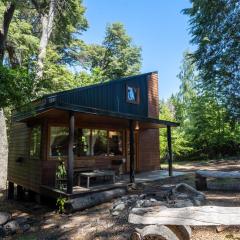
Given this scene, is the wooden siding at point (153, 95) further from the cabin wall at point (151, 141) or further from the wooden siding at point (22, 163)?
the wooden siding at point (22, 163)

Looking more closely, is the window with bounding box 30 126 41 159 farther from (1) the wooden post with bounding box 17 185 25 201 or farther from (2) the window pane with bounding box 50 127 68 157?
(1) the wooden post with bounding box 17 185 25 201

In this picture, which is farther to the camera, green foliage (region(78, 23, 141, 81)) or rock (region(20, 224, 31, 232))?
green foliage (region(78, 23, 141, 81))

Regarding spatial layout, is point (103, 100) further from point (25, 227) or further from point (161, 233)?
point (161, 233)

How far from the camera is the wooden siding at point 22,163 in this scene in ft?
35.2

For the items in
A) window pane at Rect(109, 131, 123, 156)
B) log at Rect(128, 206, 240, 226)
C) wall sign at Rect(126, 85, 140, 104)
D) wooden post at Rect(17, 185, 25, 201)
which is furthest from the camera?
wall sign at Rect(126, 85, 140, 104)

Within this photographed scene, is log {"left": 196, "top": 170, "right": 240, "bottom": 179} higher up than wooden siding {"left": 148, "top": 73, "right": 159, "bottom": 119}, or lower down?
lower down

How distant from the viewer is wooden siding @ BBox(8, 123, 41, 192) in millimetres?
10727

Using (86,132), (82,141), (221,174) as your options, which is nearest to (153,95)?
(86,132)

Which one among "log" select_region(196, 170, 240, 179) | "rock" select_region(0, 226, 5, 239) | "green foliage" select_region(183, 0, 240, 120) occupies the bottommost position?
"rock" select_region(0, 226, 5, 239)

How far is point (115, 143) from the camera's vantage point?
549 inches

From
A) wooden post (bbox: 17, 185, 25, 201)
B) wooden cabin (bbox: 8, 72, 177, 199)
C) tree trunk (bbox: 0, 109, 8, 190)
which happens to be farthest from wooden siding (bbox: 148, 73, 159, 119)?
tree trunk (bbox: 0, 109, 8, 190)

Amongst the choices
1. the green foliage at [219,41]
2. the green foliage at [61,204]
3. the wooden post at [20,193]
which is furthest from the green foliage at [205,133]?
the green foliage at [61,204]

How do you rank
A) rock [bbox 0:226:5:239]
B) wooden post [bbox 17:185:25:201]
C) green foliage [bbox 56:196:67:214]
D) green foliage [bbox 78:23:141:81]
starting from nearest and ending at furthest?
rock [bbox 0:226:5:239]
green foliage [bbox 56:196:67:214]
wooden post [bbox 17:185:25:201]
green foliage [bbox 78:23:141:81]

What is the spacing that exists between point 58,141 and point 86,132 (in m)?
1.61
